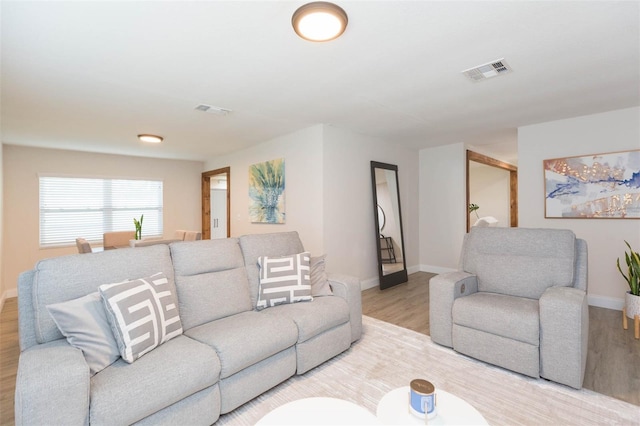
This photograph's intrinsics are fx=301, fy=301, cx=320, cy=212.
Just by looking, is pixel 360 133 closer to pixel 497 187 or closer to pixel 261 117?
pixel 261 117

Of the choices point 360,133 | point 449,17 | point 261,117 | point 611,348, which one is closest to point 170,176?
point 261,117

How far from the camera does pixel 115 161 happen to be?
19.1 ft

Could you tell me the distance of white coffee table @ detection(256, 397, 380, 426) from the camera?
1214mm

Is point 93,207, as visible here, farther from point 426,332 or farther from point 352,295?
point 426,332

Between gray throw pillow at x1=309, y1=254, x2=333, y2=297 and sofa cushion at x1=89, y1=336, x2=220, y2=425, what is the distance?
1.09 m

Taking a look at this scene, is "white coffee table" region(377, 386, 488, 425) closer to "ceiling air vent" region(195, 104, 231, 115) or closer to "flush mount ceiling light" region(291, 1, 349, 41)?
"flush mount ceiling light" region(291, 1, 349, 41)

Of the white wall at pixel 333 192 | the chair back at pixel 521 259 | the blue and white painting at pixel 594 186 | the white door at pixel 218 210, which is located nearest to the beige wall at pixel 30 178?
the white door at pixel 218 210

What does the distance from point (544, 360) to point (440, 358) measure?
683 mm

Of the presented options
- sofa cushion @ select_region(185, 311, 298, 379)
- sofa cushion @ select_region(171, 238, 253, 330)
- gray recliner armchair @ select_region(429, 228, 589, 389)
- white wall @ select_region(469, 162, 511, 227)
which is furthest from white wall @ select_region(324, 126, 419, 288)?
white wall @ select_region(469, 162, 511, 227)

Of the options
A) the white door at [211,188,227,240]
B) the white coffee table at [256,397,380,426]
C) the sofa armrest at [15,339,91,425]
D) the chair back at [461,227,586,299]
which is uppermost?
the white door at [211,188,227,240]

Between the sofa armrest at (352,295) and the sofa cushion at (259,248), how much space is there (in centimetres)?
50

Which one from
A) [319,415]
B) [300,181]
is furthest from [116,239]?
[319,415]

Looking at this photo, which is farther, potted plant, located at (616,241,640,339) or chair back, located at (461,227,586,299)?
potted plant, located at (616,241,640,339)

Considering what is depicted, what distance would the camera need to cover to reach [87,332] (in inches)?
59.4
